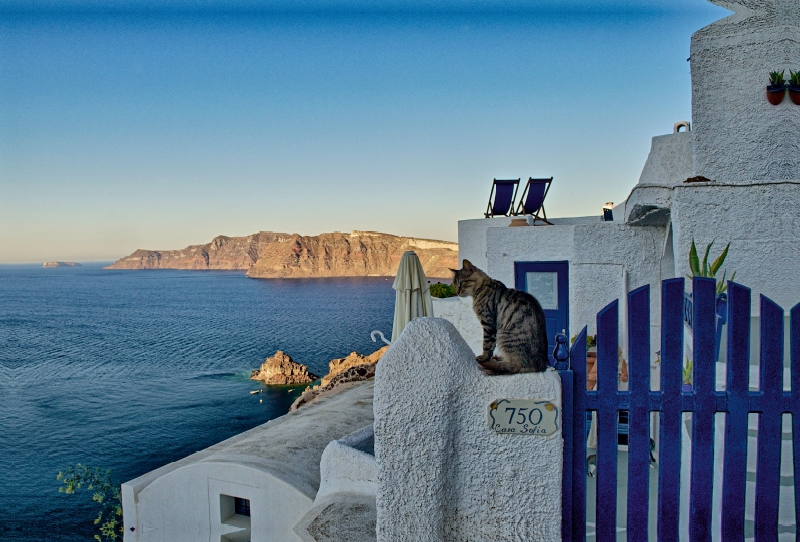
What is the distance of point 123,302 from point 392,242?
8526cm

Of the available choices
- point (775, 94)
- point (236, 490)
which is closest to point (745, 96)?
point (775, 94)

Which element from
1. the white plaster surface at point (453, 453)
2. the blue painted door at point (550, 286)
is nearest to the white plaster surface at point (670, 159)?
the blue painted door at point (550, 286)

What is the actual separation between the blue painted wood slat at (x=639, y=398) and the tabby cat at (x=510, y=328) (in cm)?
40

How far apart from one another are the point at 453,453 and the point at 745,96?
20.3 ft

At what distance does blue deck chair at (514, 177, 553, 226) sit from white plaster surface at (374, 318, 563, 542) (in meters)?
10.5

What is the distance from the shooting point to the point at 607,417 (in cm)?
267

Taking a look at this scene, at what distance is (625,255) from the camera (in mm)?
8297

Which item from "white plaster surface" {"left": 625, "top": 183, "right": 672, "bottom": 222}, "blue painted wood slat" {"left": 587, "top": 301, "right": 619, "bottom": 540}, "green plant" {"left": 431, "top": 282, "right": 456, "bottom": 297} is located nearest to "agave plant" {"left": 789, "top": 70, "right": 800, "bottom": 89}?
"white plaster surface" {"left": 625, "top": 183, "right": 672, "bottom": 222}

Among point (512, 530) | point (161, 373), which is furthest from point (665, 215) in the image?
point (161, 373)

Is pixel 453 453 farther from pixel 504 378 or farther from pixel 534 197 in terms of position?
pixel 534 197

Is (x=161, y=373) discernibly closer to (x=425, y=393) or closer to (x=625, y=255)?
(x=625, y=255)

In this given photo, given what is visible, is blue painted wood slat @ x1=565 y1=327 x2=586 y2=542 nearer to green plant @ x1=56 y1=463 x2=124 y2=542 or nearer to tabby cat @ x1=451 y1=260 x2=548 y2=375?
tabby cat @ x1=451 y1=260 x2=548 y2=375

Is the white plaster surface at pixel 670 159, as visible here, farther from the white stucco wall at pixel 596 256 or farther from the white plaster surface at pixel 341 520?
the white plaster surface at pixel 341 520

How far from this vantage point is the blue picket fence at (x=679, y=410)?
2.59 metres
